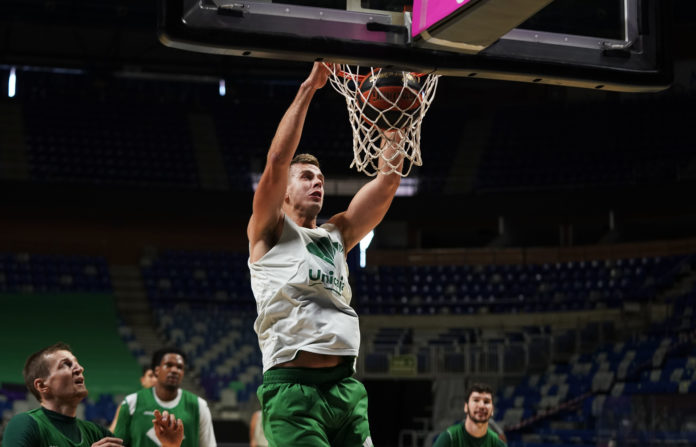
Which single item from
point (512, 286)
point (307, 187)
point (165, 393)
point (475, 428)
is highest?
point (307, 187)

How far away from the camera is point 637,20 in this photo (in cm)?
393

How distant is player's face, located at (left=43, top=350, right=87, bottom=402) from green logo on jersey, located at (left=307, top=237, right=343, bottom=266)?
4.08ft

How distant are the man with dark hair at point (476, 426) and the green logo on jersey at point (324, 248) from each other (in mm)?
2664

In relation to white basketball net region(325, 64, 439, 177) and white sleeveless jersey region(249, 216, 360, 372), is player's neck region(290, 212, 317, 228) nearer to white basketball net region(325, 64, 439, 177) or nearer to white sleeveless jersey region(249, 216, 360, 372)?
white sleeveless jersey region(249, 216, 360, 372)

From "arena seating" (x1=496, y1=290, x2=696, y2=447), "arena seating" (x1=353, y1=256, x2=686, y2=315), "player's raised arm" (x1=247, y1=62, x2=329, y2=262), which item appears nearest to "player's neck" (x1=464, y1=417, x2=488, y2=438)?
"player's raised arm" (x1=247, y1=62, x2=329, y2=262)

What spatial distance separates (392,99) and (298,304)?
44.7 inches

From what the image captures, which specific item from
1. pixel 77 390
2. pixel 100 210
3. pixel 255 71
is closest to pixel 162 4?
pixel 77 390

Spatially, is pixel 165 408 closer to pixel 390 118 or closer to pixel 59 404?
pixel 59 404

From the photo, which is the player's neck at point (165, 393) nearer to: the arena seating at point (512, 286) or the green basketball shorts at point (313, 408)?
the green basketball shorts at point (313, 408)

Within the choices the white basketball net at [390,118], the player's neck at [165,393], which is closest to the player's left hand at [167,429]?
the white basketball net at [390,118]

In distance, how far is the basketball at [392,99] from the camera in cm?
424

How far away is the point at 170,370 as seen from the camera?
6.25 m

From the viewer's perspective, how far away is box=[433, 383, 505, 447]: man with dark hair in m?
6.23

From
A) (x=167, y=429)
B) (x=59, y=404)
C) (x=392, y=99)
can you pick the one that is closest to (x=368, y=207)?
(x=392, y=99)
